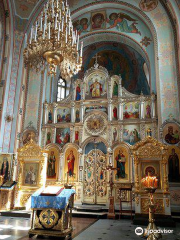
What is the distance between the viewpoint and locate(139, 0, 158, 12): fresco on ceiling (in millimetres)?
11219

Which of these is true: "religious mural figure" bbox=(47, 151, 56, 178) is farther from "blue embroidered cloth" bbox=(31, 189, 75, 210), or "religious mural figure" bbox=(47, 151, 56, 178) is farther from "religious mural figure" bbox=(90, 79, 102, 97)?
"blue embroidered cloth" bbox=(31, 189, 75, 210)

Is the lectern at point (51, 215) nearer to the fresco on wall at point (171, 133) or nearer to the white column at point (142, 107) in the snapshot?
the fresco on wall at point (171, 133)

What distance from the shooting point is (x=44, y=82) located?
493 inches

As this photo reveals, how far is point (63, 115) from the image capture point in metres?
12.1

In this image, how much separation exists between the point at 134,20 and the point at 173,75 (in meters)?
4.03

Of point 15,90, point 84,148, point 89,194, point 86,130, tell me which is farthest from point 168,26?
point 89,194

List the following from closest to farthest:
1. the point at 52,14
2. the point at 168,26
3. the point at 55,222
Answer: the point at 55,222 < the point at 52,14 < the point at 168,26

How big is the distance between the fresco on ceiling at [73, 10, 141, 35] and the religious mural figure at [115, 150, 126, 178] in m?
6.61

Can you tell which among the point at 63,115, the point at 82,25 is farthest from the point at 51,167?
the point at 82,25

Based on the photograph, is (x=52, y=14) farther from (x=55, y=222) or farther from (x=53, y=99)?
(x=53, y=99)

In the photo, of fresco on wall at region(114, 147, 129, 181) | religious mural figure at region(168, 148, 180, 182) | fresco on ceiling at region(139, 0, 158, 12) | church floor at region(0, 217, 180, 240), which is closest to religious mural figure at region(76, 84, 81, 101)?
fresco on wall at region(114, 147, 129, 181)

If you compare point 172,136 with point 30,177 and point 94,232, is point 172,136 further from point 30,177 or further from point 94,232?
point 30,177

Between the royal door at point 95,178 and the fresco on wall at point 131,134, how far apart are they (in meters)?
1.37

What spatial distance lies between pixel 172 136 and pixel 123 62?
705 cm
